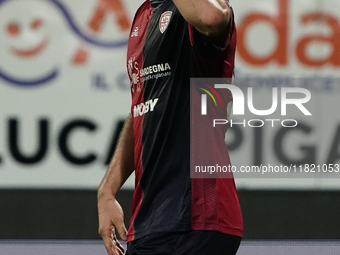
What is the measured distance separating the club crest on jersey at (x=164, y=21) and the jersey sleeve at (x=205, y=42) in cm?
11

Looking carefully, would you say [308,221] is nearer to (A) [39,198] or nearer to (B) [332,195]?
(B) [332,195]

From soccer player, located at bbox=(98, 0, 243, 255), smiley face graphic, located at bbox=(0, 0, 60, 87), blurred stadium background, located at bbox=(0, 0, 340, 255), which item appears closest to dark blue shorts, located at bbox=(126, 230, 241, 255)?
soccer player, located at bbox=(98, 0, 243, 255)

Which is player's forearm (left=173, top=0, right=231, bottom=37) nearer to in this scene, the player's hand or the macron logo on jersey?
the macron logo on jersey

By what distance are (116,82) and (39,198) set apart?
136 centimetres

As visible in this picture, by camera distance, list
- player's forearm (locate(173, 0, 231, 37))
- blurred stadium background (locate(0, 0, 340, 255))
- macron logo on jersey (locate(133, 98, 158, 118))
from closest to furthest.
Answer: player's forearm (locate(173, 0, 231, 37)) → macron logo on jersey (locate(133, 98, 158, 118)) → blurred stadium background (locate(0, 0, 340, 255))

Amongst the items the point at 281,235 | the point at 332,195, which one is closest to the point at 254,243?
the point at 281,235

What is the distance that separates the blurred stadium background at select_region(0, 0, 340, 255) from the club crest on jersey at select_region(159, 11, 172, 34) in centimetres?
418

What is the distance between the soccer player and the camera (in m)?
1.49

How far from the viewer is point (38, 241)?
229 inches

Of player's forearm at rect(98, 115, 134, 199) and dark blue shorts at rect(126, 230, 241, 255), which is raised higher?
player's forearm at rect(98, 115, 134, 199)

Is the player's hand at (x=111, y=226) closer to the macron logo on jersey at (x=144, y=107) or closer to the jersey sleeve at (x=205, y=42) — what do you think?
the macron logo on jersey at (x=144, y=107)

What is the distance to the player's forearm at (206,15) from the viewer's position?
55.2 inches

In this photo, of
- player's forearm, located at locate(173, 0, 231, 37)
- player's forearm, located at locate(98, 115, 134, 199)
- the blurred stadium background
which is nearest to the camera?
player's forearm, located at locate(173, 0, 231, 37)

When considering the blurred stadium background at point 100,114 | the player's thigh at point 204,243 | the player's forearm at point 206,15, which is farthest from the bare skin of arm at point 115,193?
the blurred stadium background at point 100,114
